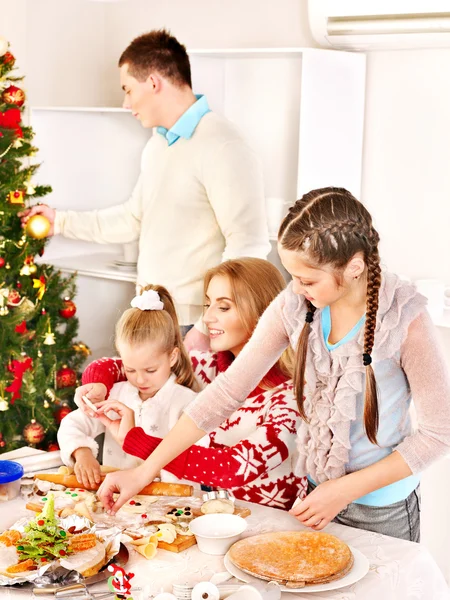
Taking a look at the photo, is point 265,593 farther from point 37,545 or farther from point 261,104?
point 261,104

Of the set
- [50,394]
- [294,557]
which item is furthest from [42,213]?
[294,557]

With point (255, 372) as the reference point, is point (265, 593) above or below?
below

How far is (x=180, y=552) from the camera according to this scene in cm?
155

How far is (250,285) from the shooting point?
7.29ft

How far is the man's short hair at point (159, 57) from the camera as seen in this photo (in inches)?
120

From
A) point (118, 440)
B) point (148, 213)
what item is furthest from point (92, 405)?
point (148, 213)

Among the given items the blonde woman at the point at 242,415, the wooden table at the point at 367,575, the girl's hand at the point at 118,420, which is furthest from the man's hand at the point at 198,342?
the wooden table at the point at 367,575

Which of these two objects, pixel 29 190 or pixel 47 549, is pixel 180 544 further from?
pixel 29 190

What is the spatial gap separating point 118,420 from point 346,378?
64 centimetres

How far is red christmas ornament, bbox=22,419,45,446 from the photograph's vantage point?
3.23 metres

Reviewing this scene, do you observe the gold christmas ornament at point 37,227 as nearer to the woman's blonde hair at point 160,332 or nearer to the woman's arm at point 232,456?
the woman's blonde hair at point 160,332

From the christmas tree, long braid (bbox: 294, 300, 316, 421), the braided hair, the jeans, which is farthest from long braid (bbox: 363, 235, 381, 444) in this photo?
the christmas tree

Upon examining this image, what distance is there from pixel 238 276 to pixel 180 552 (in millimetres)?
858

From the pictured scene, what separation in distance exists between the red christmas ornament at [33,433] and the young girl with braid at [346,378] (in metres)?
1.56
